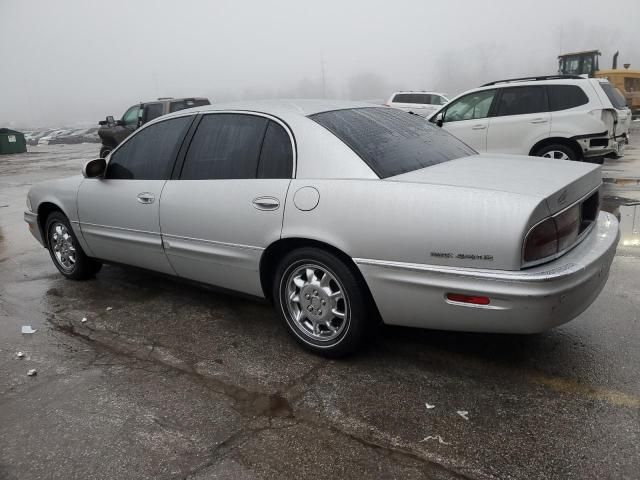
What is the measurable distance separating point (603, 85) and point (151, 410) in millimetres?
8452

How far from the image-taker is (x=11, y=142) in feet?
84.7

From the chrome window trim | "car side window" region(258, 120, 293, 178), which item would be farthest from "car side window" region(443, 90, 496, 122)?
"car side window" region(258, 120, 293, 178)

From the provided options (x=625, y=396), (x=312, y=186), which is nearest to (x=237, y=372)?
(x=312, y=186)

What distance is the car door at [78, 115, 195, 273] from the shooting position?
3.98 metres

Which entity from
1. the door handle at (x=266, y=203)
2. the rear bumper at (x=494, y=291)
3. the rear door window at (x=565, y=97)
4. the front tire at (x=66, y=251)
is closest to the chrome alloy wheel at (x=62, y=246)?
the front tire at (x=66, y=251)

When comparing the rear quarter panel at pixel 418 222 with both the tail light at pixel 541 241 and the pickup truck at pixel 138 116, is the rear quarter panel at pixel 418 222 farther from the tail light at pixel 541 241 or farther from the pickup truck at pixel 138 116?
the pickup truck at pixel 138 116

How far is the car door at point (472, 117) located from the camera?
8914 mm

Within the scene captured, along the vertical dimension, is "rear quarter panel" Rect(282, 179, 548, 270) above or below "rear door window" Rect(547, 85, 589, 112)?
below

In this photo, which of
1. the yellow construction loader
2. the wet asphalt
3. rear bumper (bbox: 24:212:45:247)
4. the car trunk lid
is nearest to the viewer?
the wet asphalt

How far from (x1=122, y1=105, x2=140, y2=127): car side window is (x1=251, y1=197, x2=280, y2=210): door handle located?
1522 cm

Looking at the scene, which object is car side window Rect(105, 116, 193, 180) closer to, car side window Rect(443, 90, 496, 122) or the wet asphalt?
the wet asphalt

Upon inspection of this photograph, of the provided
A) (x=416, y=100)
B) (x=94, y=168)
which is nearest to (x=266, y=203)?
(x=94, y=168)

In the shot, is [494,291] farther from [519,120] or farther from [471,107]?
[471,107]

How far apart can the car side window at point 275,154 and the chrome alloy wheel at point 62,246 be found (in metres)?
2.48
